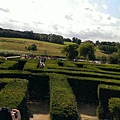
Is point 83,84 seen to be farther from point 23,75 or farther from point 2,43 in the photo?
point 2,43

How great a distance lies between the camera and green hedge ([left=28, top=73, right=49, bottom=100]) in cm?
2281

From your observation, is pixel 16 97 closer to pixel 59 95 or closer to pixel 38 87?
pixel 59 95

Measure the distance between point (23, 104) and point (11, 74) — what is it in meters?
9.33

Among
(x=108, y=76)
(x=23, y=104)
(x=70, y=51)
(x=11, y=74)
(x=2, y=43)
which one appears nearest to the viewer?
(x=23, y=104)

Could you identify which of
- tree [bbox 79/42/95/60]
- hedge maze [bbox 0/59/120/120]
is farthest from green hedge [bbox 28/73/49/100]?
tree [bbox 79/42/95/60]

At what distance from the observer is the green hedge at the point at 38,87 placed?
22812mm

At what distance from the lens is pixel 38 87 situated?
22906 mm

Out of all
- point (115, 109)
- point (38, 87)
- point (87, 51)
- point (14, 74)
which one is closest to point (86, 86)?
point (38, 87)

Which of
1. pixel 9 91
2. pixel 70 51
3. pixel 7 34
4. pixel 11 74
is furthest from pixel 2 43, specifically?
pixel 9 91

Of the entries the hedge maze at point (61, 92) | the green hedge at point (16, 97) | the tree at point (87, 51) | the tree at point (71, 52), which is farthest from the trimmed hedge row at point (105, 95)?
the tree at point (87, 51)

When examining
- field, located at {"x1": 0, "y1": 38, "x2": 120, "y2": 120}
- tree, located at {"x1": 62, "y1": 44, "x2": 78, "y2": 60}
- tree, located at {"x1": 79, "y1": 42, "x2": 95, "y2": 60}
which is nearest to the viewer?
field, located at {"x1": 0, "y1": 38, "x2": 120, "y2": 120}

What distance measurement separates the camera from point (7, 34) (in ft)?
387

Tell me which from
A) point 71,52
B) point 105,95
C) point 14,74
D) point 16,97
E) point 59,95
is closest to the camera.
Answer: point 16,97

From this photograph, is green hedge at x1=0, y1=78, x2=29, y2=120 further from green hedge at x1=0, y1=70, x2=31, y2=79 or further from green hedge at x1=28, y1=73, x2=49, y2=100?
green hedge at x1=28, y1=73, x2=49, y2=100
